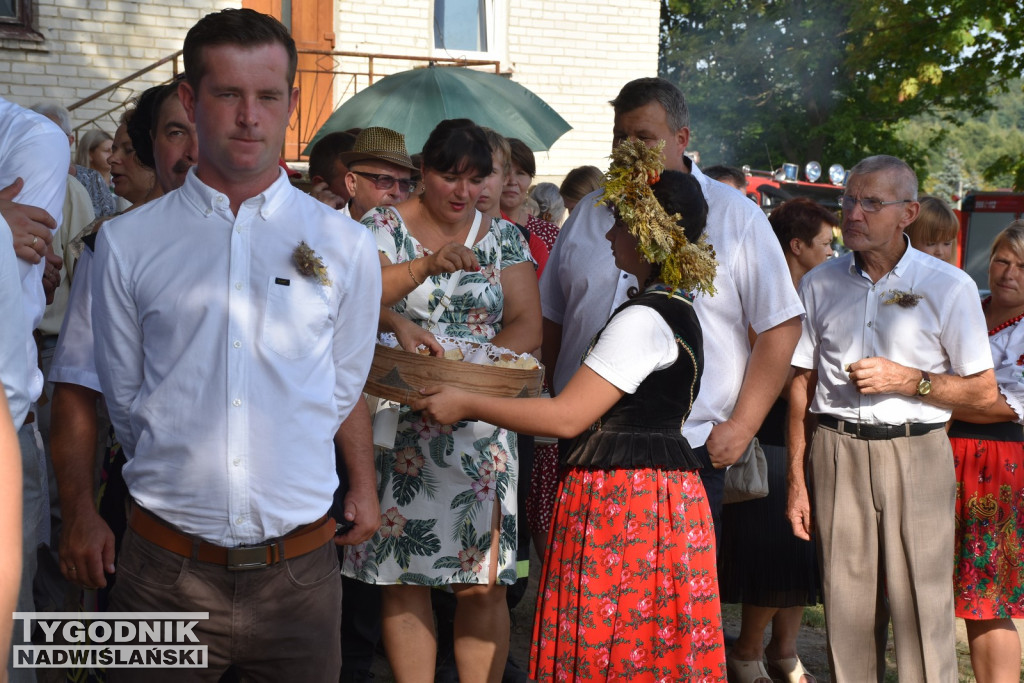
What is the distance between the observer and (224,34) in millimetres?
2754

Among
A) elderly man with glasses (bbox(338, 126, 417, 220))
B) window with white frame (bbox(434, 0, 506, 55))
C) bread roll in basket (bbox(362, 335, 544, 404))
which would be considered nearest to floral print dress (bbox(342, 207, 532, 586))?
bread roll in basket (bbox(362, 335, 544, 404))

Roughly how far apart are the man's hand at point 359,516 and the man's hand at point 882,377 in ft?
7.88

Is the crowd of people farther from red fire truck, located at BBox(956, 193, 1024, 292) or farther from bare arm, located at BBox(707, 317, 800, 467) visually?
red fire truck, located at BBox(956, 193, 1024, 292)

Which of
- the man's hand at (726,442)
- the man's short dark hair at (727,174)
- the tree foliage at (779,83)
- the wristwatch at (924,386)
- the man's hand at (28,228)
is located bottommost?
the man's hand at (726,442)

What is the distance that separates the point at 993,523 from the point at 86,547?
394 centimetres

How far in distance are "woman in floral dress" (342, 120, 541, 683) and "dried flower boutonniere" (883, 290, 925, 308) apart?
159cm

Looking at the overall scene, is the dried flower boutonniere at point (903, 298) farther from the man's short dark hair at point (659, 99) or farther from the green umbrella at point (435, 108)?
the green umbrella at point (435, 108)

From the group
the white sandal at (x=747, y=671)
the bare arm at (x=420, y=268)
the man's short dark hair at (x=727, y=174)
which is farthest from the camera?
the man's short dark hair at (x=727, y=174)

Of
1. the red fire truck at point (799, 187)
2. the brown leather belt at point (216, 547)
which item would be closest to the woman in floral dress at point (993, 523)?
the brown leather belt at point (216, 547)

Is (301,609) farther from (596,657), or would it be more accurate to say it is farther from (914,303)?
(914,303)

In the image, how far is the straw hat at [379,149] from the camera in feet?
18.2

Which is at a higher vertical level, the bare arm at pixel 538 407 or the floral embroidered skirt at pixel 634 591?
the bare arm at pixel 538 407

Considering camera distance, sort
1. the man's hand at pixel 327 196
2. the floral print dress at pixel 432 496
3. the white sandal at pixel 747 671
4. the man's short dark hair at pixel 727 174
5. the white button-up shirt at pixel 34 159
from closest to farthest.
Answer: the white button-up shirt at pixel 34 159, the floral print dress at pixel 432 496, the white sandal at pixel 747 671, the man's hand at pixel 327 196, the man's short dark hair at pixel 727 174

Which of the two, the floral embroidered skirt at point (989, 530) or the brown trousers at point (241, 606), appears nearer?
the brown trousers at point (241, 606)
